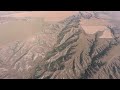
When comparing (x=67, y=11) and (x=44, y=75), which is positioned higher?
(x=67, y=11)

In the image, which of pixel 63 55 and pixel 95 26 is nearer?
pixel 63 55

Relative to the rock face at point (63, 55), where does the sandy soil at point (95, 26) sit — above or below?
above

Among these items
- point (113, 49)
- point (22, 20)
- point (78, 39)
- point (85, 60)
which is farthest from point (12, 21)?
point (113, 49)

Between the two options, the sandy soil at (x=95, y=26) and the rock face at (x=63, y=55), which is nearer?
the rock face at (x=63, y=55)

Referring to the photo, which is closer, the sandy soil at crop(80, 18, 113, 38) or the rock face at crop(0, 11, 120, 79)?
the rock face at crop(0, 11, 120, 79)

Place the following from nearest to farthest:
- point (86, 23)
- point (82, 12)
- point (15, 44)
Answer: point (15, 44) < point (86, 23) < point (82, 12)

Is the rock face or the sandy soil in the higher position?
the sandy soil

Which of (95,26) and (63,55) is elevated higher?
(95,26)

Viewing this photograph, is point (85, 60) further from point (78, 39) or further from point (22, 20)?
point (22, 20)
